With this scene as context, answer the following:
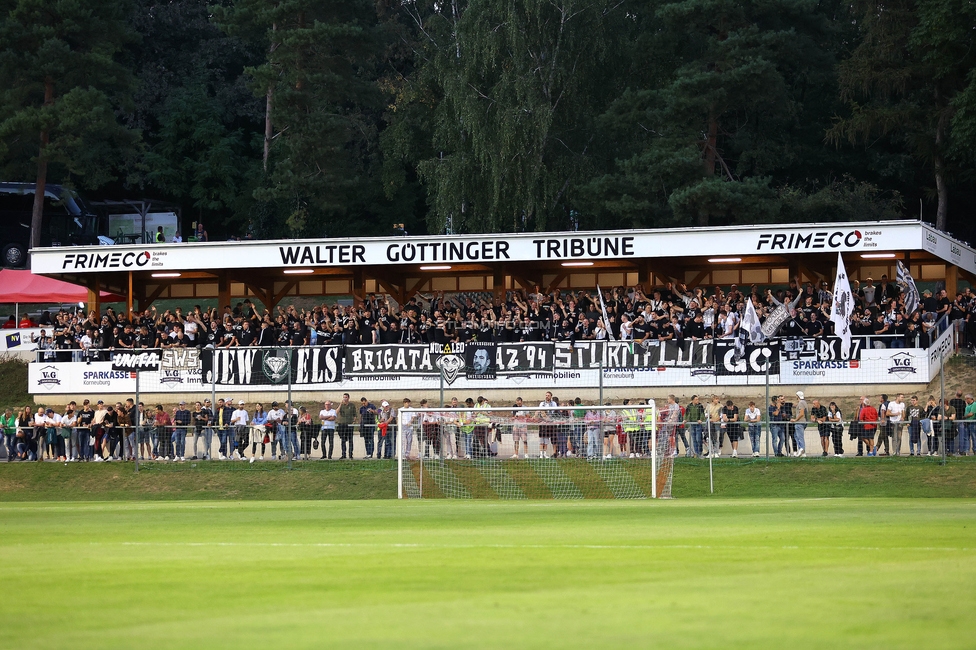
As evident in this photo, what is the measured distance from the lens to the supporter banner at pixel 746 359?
30.8 metres

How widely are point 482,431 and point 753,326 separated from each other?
9046 mm

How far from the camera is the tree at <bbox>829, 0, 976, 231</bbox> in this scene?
49469 millimetres

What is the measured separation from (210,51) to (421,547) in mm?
62207

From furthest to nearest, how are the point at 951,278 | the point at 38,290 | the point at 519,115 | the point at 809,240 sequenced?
1. the point at 519,115
2. the point at 38,290
3. the point at 951,278
4. the point at 809,240

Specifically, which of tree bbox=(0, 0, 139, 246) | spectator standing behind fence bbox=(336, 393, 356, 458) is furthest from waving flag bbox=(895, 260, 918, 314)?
tree bbox=(0, 0, 139, 246)

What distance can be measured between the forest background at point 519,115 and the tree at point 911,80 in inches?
3.9

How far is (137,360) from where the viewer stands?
34.2 m

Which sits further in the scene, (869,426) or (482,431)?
(869,426)

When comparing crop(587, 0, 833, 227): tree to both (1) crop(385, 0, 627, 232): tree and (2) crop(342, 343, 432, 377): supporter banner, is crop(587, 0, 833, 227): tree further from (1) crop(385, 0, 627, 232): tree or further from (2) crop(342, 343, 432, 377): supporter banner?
(2) crop(342, 343, 432, 377): supporter banner

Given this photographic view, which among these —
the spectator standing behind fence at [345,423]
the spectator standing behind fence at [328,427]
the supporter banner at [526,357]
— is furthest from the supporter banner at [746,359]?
the spectator standing behind fence at [328,427]

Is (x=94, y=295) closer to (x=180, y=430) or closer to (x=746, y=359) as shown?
(x=180, y=430)

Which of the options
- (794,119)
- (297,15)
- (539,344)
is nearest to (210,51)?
(297,15)

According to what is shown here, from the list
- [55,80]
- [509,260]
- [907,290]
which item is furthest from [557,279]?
[55,80]

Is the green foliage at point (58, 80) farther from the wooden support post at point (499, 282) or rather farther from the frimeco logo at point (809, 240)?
the frimeco logo at point (809, 240)
